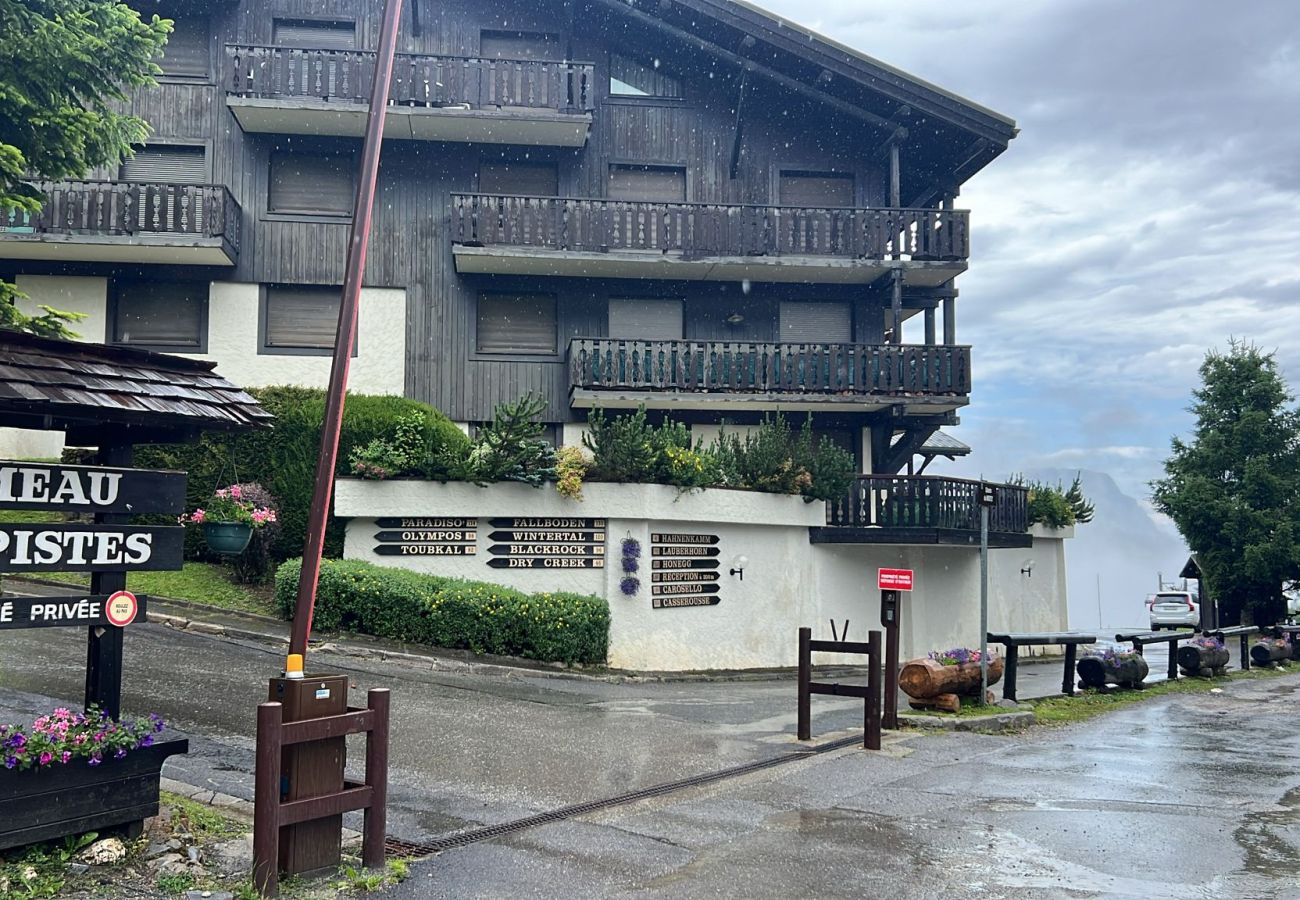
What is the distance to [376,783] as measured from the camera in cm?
654

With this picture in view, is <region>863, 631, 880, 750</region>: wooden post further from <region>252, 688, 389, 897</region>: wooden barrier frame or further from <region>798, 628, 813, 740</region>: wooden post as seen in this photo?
<region>252, 688, 389, 897</region>: wooden barrier frame

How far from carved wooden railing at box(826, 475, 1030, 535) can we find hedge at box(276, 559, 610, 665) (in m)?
6.18

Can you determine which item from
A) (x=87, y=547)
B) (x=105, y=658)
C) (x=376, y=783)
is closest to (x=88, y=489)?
(x=87, y=547)

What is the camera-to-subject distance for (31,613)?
6.34m

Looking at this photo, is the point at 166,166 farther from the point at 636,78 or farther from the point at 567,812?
the point at 567,812

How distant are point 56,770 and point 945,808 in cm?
630

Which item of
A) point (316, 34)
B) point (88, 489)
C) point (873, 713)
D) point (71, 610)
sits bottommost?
point (873, 713)

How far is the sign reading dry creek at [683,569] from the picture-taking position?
17.0 metres

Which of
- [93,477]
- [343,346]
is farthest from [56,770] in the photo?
[343,346]

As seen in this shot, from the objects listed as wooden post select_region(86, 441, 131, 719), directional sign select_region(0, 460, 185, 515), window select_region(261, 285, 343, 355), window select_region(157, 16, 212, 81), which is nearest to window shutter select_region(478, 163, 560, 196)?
window select_region(261, 285, 343, 355)

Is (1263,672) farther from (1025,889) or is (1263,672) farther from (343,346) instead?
(343,346)

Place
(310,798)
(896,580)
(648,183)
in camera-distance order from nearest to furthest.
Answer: (310,798) → (896,580) → (648,183)

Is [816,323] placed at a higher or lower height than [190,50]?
lower

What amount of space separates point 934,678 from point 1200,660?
10.4m
